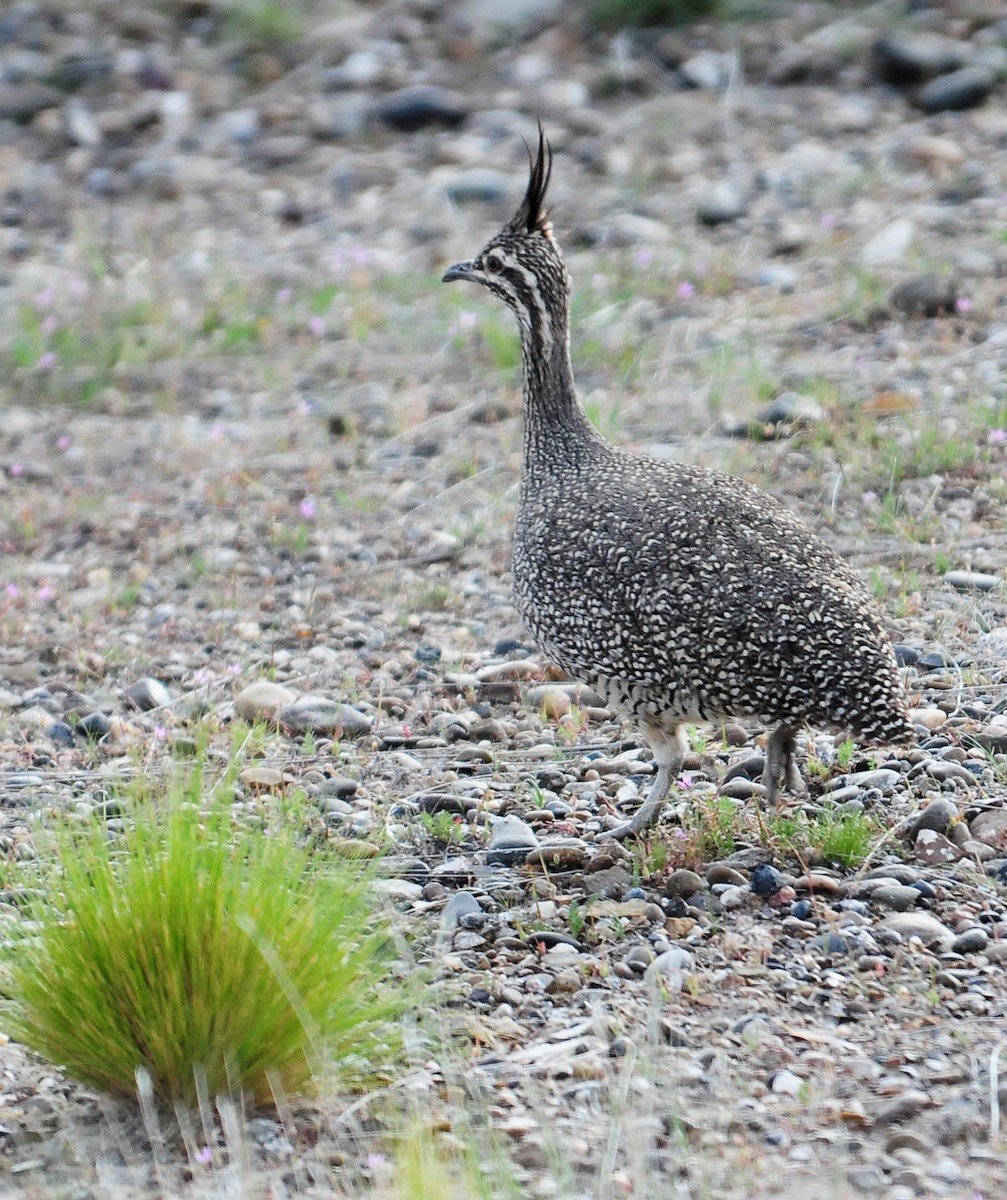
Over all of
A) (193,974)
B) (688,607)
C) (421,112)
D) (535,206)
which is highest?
(535,206)

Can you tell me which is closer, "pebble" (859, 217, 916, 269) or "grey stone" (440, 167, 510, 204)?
"pebble" (859, 217, 916, 269)

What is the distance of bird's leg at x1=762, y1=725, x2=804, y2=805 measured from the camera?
5.32 meters

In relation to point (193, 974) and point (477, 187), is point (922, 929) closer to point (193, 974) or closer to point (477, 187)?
point (193, 974)

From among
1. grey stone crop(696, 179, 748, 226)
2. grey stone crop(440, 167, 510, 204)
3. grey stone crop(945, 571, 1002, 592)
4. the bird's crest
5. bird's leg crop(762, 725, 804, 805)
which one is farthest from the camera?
grey stone crop(440, 167, 510, 204)

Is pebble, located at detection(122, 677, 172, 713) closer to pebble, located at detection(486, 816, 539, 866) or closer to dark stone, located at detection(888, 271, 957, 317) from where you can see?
pebble, located at detection(486, 816, 539, 866)

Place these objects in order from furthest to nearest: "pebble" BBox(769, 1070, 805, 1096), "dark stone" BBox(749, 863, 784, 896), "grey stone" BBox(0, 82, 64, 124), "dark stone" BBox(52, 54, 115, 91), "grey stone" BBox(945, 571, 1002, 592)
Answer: "dark stone" BBox(52, 54, 115, 91), "grey stone" BBox(0, 82, 64, 124), "grey stone" BBox(945, 571, 1002, 592), "dark stone" BBox(749, 863, 784, 896), "pebble" BBox(769, 1070, 805, 1096)

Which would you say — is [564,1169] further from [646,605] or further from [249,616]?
[249,616]

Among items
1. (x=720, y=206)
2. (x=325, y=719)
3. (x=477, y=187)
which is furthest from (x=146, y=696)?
(x=477, y=187)

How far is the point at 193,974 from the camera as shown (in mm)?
4137

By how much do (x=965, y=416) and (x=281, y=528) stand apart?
125 inches

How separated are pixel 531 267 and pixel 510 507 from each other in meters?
2.30

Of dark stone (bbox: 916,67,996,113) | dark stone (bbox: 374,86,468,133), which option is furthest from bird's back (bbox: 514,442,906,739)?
dark stone (bbox: 374,86,468,133)

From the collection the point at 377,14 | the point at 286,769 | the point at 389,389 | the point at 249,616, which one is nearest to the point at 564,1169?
the point at 286,769

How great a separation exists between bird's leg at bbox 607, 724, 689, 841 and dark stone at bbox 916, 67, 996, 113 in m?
7.99
